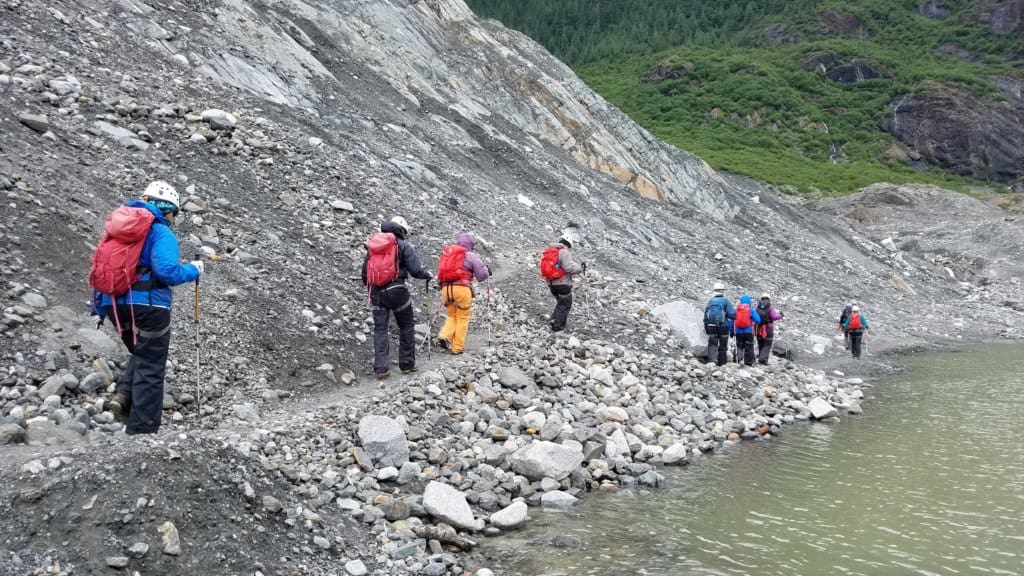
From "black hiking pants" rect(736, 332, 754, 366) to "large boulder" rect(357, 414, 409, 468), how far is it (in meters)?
11.0

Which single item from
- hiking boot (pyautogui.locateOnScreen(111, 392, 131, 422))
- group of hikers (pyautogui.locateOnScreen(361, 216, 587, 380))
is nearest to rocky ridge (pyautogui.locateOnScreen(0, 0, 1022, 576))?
hiking boot (pyautogui.locateOnScreen(111, 392, 131, 422))

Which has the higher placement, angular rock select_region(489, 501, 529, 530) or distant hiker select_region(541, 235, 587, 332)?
distant hiker select_region(541, 235, 587, 332)

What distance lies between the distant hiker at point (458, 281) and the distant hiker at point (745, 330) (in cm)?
783

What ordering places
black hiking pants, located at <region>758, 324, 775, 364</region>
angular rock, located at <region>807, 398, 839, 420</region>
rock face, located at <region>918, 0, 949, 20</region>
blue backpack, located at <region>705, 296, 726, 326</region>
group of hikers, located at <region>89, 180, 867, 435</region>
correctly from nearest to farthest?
group of hikers, located at <region>89, 180, 867, 435</region>, angular rock, located at <region>807, 398, 839, 420</region>, blue backpack, located at <region>705, 296, 726, 326</region>, black hiking pants, located at <region>758, 324, 775, 364</region>, rock face, located at <region>918, 0, 949, 20</region>

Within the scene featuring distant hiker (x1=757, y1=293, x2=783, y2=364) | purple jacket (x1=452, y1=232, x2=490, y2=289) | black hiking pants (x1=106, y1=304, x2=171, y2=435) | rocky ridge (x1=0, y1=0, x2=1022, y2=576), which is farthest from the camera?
distant hiker (x1=757, y1=293, x2=783, y2=364)

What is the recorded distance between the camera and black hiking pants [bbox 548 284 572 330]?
15.0 meters

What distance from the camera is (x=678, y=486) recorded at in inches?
404

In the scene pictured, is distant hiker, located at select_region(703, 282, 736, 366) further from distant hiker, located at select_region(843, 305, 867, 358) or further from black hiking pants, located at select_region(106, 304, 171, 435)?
→ black hiking pants, located at select_region(106, 304, 171, 435)

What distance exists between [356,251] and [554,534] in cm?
790

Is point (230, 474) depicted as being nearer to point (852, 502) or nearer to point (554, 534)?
point (554, 534)

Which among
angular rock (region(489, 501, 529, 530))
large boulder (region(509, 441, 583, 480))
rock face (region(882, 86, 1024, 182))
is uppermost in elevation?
rock face (region(882, 86, 1024, 182))

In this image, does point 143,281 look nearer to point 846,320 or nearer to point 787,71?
point 846,320

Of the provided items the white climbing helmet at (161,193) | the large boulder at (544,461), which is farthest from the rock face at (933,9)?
the white climbing helmet at (161,193)

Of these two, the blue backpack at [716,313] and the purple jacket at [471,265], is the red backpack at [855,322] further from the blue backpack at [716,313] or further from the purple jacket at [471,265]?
the purple jacket at [471,265]
